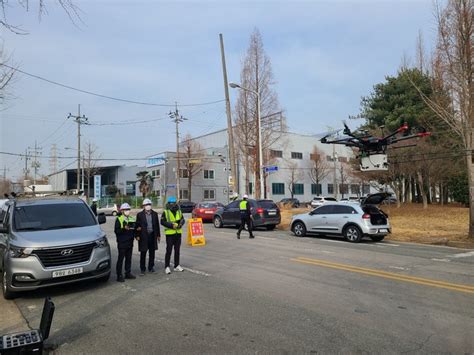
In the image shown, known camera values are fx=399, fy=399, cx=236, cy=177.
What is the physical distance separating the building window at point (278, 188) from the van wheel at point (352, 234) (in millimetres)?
49909

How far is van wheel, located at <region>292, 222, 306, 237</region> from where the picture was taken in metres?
17.7

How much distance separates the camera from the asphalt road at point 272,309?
4.72 meters

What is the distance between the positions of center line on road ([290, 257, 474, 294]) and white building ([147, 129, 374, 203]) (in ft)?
137

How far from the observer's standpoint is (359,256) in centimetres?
1144

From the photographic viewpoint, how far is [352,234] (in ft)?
51.2

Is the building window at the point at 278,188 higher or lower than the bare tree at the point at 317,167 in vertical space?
lower

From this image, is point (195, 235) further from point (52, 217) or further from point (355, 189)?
point (355, 189)

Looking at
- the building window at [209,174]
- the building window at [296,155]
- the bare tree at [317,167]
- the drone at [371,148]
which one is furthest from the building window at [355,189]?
the drone at [371,148]

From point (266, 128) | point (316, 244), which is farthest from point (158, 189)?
point (316, 244)

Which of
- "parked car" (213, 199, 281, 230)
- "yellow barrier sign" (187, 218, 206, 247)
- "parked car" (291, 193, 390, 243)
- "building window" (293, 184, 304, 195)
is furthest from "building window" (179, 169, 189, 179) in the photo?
"yellow barrier sign" (187, 218, 206, 247)


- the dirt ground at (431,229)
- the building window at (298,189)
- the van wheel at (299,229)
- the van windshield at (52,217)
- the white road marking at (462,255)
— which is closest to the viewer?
the van windshield at (52,217)

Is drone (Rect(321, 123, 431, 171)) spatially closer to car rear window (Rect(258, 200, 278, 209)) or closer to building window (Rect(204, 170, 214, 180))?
car rear window (Rect(258, 200, 278, 209))

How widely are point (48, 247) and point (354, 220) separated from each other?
11.8 m

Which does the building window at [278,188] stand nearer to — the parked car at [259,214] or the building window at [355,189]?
the building window at [355,189]
